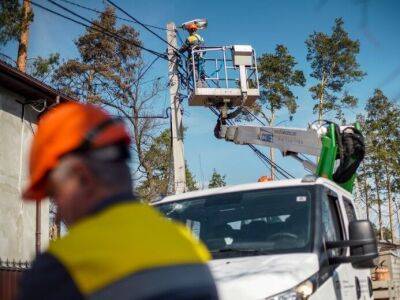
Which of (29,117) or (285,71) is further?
(285,71)

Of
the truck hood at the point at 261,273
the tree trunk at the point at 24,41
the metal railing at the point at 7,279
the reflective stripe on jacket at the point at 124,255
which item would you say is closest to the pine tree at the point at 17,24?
the tree trunk at the point at 24,41

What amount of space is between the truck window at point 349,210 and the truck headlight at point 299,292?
1.77m

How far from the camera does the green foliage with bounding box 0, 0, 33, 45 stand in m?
19.1

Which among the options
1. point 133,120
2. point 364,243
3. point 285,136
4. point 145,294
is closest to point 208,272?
point 145,294

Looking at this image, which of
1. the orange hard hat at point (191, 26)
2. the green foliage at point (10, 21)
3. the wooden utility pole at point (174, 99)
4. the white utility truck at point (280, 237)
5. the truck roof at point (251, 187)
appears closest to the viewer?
the white utility truck at point (280, 237)

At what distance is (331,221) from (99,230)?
11.8 feet

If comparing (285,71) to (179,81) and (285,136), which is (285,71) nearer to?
(179,81)

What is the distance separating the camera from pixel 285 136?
360 inches

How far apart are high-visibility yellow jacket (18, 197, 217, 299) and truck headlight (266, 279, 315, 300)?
206 centimetres

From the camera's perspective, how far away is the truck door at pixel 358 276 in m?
5.14

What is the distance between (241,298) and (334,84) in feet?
116

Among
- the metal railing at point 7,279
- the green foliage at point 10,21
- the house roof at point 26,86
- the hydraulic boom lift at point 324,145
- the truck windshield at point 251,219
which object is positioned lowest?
the metal railing at point 7,279

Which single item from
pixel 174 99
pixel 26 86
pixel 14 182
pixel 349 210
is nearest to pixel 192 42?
pixel 174 99

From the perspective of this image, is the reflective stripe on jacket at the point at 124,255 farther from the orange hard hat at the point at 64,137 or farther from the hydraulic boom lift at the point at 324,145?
the hydraulic boom lift at the point at 324,145
